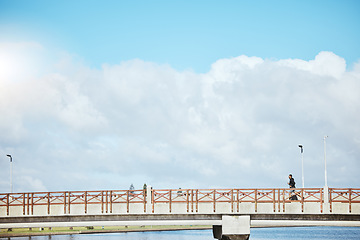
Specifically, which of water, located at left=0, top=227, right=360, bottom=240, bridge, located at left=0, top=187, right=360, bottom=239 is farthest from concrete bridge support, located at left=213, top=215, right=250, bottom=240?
water, located at left=0, top=227, right=360, bottom=240

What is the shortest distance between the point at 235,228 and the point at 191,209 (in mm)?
3577

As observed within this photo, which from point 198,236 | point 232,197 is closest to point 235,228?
point 232,197

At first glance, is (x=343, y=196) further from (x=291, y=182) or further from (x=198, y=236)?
(x=198, y=236)

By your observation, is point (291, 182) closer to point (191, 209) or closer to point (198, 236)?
point (191, 209)

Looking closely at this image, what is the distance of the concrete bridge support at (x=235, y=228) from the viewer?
128 feet

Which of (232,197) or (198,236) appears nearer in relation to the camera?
(232,197)

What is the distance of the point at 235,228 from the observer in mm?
39344

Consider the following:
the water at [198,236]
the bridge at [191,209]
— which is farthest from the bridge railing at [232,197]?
the water at [198,236]

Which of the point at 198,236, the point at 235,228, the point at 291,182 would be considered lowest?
the point at 198,236

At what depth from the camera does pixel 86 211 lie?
40312 mm

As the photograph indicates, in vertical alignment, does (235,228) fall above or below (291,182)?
below

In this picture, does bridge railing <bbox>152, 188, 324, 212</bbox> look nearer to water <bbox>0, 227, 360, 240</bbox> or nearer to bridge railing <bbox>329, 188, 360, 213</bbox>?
bridge railing <bbox>329, 188, 360, 213</bbox>

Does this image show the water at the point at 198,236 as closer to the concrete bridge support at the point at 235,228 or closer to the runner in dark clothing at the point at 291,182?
the runner in dark clothing at the point at 291,182

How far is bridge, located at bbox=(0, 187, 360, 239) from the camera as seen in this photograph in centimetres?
3925
